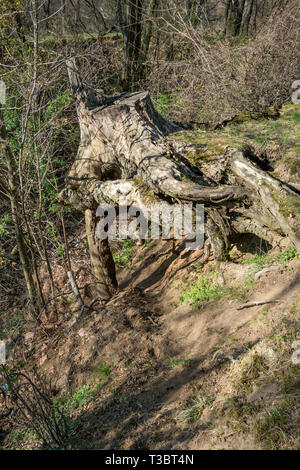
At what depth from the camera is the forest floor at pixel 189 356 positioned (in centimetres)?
240

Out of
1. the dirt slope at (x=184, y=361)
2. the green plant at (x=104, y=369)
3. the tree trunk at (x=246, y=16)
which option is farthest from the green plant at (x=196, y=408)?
the tree trunk at (x=246, y=16)

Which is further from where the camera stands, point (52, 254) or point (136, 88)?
point (136, 88)

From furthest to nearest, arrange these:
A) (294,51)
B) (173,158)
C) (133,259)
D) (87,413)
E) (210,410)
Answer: (294,51) → (133,259) → (173,158) → (87,413) → (210,410)

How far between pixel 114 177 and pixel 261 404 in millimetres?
3515

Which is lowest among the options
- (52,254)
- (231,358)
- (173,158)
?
(52,254)

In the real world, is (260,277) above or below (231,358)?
above

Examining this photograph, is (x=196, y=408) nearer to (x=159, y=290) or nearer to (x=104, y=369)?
(x=104, y=369)

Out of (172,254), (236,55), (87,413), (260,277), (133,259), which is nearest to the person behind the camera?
(87,413)

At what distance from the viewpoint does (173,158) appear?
4.16 meters

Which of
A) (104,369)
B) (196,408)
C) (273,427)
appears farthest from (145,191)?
(273,427)

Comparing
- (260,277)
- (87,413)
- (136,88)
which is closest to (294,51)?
(136,88)

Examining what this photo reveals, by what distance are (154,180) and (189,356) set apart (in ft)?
6.15

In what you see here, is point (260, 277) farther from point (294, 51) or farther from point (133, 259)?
point (294, 51)

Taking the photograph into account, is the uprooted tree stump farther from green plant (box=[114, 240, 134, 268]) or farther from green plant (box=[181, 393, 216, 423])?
green plant (box=[181, 393, 216, 423])
